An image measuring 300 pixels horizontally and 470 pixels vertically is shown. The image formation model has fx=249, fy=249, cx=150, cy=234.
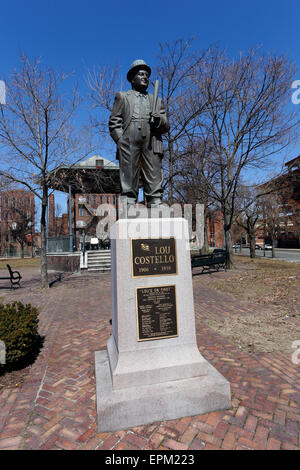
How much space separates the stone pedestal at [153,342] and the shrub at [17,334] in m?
1.50

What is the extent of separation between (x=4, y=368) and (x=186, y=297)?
127 inches

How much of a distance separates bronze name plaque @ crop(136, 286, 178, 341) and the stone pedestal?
12mm

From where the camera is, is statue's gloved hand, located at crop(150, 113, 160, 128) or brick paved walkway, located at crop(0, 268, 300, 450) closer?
brick paved walkway, located at crop(0, 268, 300, 450)

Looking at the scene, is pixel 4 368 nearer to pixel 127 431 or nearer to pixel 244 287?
pixel 127 431

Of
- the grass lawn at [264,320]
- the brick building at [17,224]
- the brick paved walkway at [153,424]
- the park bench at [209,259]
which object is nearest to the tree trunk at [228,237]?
the park bench at [209,259]

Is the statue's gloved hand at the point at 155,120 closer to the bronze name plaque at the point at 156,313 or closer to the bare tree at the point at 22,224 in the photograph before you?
the bronze name plaque at the point at 156,313

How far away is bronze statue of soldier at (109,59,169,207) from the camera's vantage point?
11.9ft

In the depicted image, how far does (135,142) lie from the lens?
3643mm

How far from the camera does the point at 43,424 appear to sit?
2744 mm

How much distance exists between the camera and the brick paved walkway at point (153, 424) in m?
2.47

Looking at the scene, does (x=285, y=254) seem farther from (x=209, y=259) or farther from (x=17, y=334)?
(x=17, y=334)

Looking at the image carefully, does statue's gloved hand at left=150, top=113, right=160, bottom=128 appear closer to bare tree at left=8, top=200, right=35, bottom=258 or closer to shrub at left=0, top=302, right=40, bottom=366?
shrub at left=0, top=302, right=40, bottom=366

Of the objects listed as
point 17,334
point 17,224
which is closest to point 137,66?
point 17,334

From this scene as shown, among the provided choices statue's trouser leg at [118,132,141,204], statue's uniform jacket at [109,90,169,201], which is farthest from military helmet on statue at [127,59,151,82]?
statue's trouser leg at [118,132,141,204]
